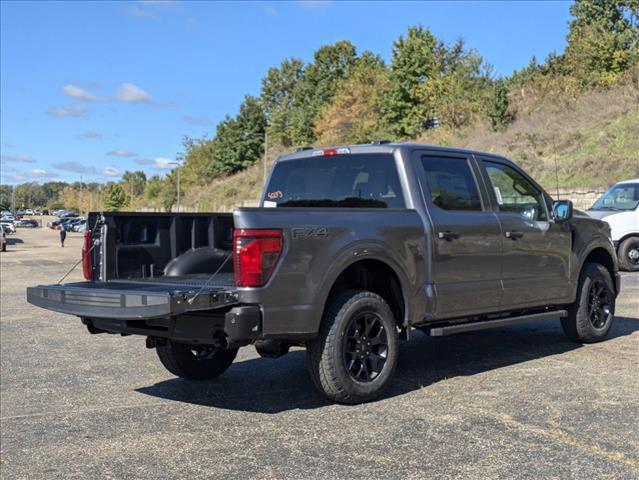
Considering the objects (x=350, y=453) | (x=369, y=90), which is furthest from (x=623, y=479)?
(x=369, y=90)

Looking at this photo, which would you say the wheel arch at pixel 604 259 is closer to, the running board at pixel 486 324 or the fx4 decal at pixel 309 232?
the running board at pixel 486 324

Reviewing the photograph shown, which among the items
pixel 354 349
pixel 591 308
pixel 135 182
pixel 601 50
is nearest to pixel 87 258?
pixel 354 349

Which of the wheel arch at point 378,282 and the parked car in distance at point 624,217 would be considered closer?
the wheel arch at point 378,282

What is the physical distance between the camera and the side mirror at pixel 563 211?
292 inches

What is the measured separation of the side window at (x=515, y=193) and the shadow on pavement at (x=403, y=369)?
57.8 inches

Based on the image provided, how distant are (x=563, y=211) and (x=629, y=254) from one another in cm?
1057

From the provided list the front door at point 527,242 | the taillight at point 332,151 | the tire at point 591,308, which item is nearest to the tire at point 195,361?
the taillight at point 332,151

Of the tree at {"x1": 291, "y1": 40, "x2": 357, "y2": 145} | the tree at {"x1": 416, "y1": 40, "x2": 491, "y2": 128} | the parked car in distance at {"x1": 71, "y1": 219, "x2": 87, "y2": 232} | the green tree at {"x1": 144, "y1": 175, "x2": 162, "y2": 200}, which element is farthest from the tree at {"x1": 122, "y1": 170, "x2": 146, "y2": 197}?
the tree at {"x1": 416, "y1": 40, "x2": 491, "y2": 128}

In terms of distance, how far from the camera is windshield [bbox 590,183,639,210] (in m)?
16.9

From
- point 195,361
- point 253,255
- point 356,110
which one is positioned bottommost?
point 195,361

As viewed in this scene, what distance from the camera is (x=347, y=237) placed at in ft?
18.2

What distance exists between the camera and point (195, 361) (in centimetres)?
669

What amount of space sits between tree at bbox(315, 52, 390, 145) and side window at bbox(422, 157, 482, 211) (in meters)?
49.5

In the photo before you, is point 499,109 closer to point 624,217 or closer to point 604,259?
point 624,217
